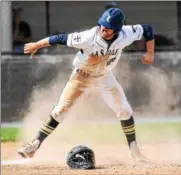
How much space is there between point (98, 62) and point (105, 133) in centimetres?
413

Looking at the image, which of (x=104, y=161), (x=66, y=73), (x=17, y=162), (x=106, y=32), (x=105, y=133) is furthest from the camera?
(x=66, y=73)

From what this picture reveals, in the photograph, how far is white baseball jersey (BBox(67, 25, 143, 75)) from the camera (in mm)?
8555

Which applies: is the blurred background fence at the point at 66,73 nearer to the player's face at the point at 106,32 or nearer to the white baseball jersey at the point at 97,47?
the white baseball jersey at the point at 97,47

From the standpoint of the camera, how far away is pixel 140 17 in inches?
645

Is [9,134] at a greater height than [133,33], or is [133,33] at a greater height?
[133,33]

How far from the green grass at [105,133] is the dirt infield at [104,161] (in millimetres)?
596

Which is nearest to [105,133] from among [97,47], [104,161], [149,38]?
[104,161]

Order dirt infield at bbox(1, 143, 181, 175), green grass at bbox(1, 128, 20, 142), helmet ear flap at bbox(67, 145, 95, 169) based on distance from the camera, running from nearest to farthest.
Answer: dirt infield at bbox(1, 143, 181, 175)
helmet ear flap at bbox(67, 145, 95, 169)
green grass at bbox(1, 128, 20, 142)

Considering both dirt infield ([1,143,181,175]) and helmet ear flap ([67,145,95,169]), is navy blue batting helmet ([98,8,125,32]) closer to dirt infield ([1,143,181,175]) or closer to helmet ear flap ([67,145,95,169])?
helmet ear flap ([67,145,95,169])

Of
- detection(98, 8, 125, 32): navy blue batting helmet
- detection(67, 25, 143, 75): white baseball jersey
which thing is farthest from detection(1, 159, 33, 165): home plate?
detection(98, 8, 125, 32): navy blue batting helmet

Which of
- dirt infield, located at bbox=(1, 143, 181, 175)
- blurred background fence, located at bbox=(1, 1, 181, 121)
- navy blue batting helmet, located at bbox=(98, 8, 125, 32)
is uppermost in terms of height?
navy blue batting helmet, located at bbox=(98, 8, 125, 32)

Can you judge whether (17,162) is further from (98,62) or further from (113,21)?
(113,21)

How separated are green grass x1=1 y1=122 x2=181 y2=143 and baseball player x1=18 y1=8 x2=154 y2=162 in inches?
105

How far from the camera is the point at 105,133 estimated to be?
12.8 m
